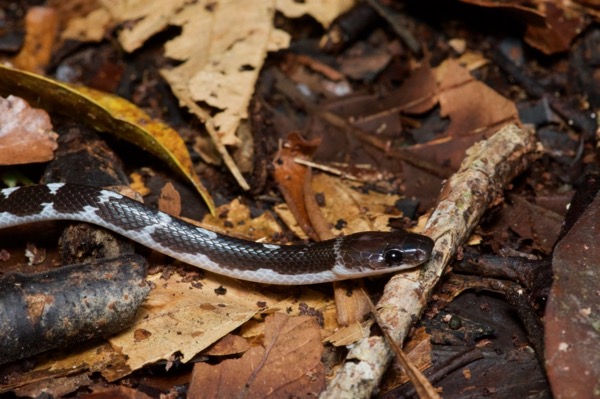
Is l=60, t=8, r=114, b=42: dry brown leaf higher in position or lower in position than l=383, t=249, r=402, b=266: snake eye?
higher

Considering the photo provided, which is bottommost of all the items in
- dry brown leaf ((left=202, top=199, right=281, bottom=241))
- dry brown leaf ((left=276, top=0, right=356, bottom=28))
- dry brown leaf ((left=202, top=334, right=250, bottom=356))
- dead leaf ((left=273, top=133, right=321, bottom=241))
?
dry brown leaf ((left=202, top=199, right=281, bottom=241))

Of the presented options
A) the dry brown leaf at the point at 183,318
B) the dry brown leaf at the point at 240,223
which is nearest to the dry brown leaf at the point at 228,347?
the dry brown leaf at the point at 183,318

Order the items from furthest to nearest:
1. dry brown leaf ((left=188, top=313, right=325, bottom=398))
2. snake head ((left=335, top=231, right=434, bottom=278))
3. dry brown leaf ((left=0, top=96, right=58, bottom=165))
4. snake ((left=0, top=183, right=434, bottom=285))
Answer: dry brown leaf ((left=0, top=96, right=58, bottom=165)) < snake ((left=0, top=183, right=434, bottom=285)) < snake head ((left=335, top=231, right=434, bottom=278)) < dry brown leaf ((left=188, top=313, right=325, bottom=398))

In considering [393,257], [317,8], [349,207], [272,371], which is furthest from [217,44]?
[272,371]

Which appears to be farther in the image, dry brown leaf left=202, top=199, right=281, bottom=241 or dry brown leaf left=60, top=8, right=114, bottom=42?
dry brown leaf left=60, top=8, right=114, bottom=42

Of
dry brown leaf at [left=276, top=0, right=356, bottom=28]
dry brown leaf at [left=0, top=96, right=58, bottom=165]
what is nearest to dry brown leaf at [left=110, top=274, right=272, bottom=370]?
dry brown leaf at [left=0, top=96, right=58, bottom=165]

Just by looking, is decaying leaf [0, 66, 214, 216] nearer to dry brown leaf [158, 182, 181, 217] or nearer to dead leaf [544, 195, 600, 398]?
dry brown leaf [158, 182, 181, 217]

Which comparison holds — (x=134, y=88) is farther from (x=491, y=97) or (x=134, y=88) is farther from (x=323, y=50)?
(x=491, y=97)

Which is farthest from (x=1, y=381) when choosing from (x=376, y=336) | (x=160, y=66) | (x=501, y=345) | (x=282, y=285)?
(x=160, y=66)
